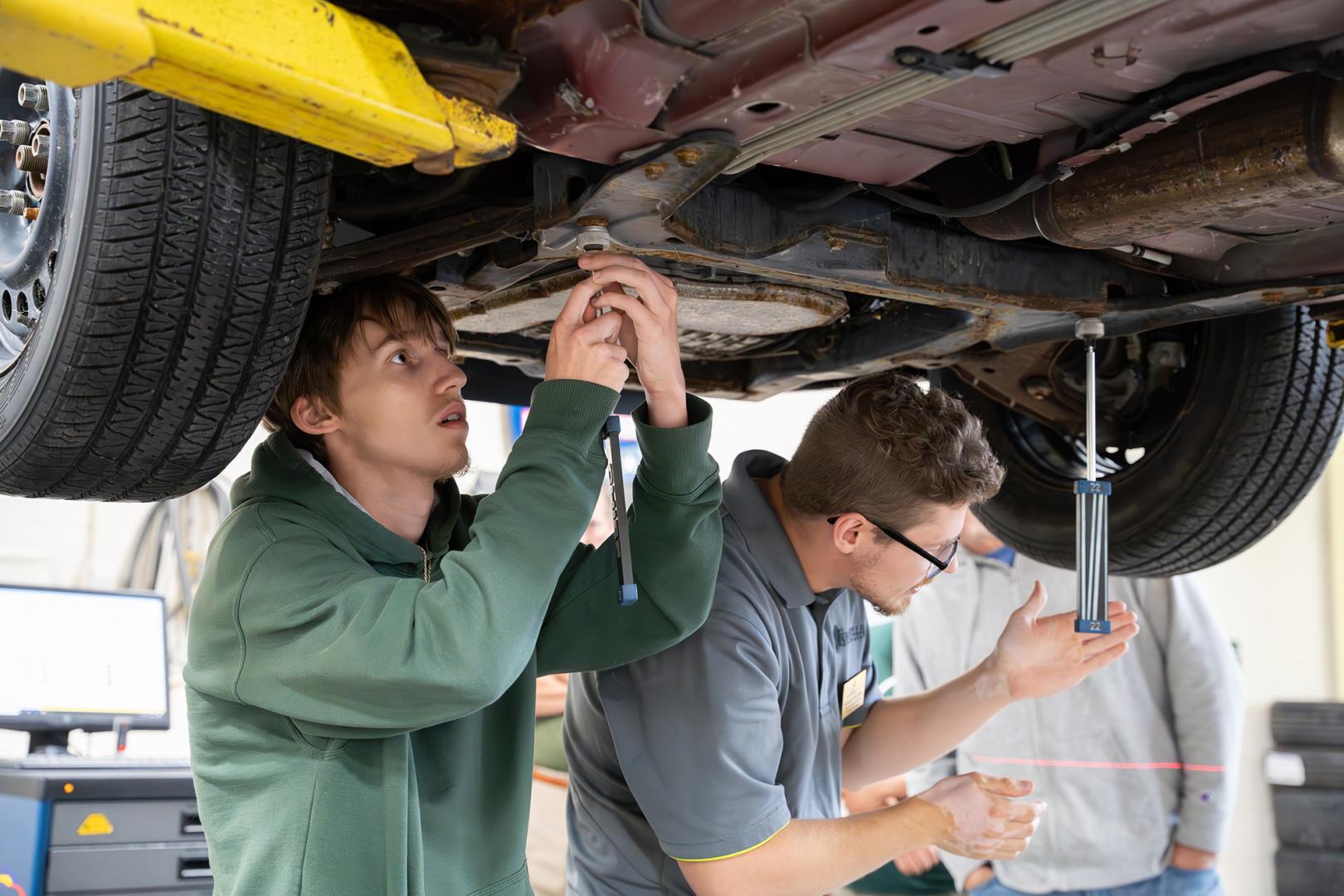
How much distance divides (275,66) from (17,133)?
0.64m

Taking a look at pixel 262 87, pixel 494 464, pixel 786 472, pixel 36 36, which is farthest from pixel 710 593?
pixel 494 464

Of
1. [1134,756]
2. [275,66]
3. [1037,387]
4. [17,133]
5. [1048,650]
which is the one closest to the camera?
[275,66]

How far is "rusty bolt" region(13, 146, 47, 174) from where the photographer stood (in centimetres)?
138

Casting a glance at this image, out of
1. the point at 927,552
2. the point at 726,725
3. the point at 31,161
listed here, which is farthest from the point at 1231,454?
the point at 31,161

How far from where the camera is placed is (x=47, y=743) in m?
3.29

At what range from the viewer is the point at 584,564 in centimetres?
174

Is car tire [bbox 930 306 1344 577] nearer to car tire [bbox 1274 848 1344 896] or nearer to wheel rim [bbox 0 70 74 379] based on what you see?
wheel rim [bbox 0 70 74 379]

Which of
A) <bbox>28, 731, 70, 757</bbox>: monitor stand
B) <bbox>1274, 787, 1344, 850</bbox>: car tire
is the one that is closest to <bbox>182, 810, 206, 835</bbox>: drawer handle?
<bbox>28, 731, 70, 757</bbox>: monitor stand

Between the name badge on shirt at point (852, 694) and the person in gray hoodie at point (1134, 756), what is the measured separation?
117 centimetres

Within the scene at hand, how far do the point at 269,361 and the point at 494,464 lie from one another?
5403 millimetres

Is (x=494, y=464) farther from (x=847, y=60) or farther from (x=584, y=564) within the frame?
(x=847, y=60)

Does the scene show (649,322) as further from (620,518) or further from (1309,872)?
(1309,872)

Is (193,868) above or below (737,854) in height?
below

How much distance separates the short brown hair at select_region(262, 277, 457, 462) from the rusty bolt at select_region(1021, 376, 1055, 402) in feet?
3.67
